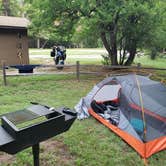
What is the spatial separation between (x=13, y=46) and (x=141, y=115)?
436 inches

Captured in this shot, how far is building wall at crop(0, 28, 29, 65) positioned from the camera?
43.4ft

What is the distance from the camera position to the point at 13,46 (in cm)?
1353

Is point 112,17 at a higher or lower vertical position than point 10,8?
lower

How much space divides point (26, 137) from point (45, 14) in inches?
301

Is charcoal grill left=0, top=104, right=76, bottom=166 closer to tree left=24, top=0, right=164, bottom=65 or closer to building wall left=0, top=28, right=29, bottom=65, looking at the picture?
tree left=24, top=0, right=164, bottom=65

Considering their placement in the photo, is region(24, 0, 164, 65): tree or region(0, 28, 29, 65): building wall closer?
region(24, 0, 164, 65): tree

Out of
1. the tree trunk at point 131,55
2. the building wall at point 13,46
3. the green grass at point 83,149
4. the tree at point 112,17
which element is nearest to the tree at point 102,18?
the tree at point 112,17

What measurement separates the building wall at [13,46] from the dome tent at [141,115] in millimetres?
9478

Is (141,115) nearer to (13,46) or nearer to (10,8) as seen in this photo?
(13,46)

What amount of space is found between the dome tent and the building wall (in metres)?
9.48

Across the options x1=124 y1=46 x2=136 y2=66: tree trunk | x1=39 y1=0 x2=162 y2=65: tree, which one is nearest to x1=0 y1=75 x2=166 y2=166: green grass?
x1=39 y1=0 x2=162 y2=65: tree

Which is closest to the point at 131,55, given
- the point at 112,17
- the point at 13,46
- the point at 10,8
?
the point at 112,17

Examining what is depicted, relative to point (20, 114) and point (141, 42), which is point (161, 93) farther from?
point (141, 42)

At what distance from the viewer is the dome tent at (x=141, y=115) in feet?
12.5
